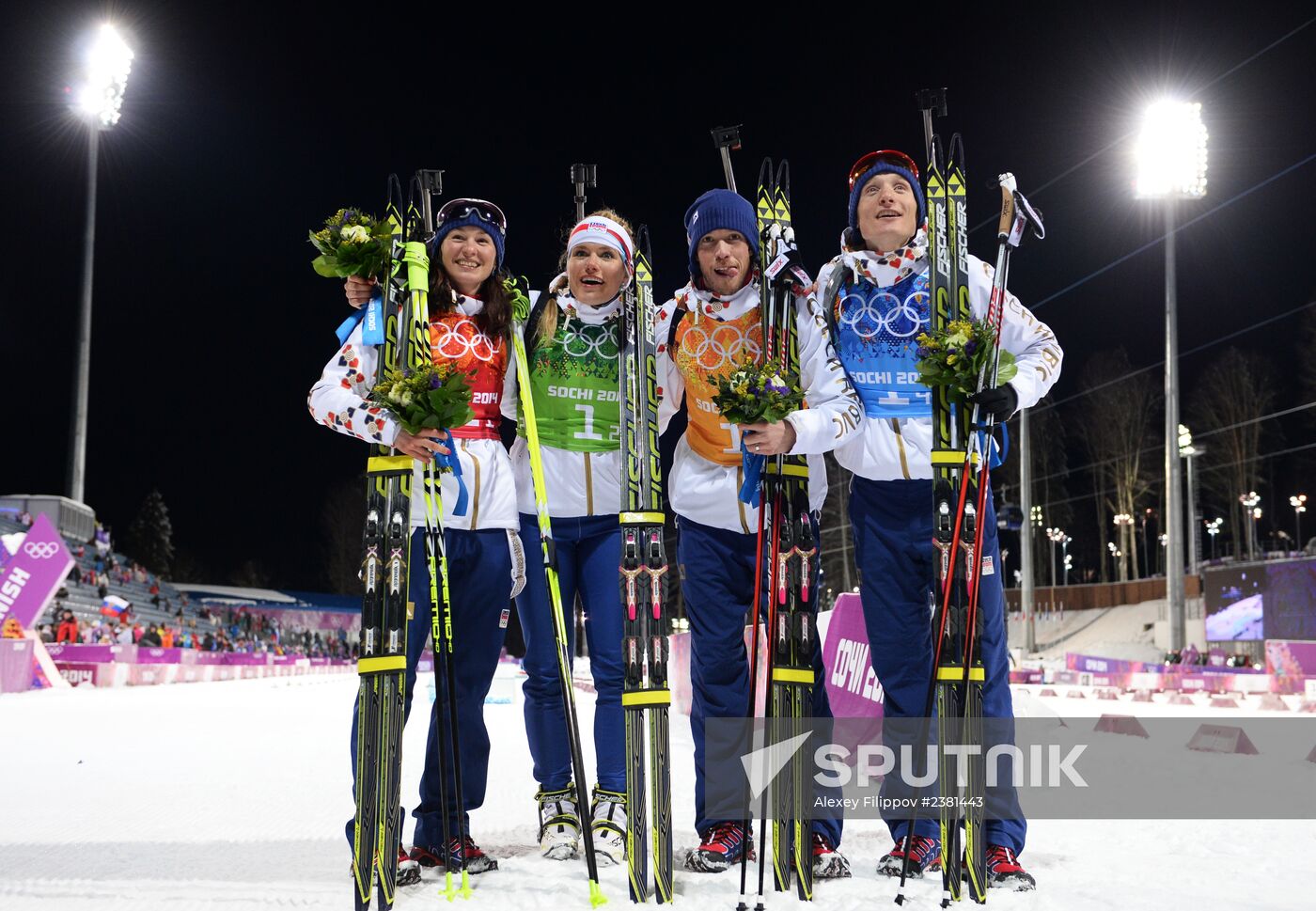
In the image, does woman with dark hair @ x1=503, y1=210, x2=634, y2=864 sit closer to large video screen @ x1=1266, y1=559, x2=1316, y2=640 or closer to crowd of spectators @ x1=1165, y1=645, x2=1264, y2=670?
crowd of spectators @ x1=1165, y1=645, x2=1264, y2=670

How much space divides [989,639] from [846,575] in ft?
100

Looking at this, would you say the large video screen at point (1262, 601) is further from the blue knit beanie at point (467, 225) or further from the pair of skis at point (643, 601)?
the blue knit beanie at point (467, 225)

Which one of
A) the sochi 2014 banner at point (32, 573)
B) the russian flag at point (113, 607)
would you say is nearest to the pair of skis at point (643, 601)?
the sochi 2014 banner at point (32, 573)

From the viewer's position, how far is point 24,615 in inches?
619

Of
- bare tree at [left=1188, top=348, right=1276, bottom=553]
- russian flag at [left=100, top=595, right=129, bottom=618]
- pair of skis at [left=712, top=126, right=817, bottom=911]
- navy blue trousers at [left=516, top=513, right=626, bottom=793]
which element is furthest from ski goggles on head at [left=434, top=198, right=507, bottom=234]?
bare tree at [left=1188, top=348, right=1276, bottom=553]

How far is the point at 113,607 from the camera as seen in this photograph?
25.0m

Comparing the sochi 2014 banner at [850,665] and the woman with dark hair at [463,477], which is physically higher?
the woman with dark hair at [463,477]

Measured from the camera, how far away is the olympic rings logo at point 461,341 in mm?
3619

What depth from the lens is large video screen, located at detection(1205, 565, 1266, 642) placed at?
2241cm

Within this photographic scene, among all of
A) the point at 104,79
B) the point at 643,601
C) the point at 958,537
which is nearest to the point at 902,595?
the point at 958,537

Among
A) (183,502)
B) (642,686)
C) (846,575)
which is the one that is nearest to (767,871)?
(642,686)

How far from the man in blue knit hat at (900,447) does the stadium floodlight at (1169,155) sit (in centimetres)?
1889

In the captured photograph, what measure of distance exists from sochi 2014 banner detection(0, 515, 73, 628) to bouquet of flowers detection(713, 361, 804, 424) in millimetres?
15304

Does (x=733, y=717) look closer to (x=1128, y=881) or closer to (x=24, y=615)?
(x=1128, y=881)
